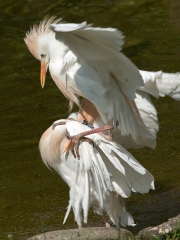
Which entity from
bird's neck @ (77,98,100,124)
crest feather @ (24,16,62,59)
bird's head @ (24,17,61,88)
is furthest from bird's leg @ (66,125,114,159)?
crest feather @ (24,16,62,59)

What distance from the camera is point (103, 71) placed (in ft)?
13.7

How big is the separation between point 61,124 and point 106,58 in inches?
37.3

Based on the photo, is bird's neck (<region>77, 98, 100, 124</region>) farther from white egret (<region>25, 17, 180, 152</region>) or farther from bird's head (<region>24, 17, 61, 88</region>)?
bird's head (<region>24, 17, 61, 88</region>)

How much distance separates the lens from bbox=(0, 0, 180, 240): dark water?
212 inches

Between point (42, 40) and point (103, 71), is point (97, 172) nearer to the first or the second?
point (103, 71)

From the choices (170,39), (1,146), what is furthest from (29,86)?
(170,39)

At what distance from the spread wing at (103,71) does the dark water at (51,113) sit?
42.8 inches

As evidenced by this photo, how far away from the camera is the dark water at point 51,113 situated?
5.38 m

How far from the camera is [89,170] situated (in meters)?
4.54

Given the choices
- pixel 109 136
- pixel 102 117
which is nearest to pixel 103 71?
pixel 102 117

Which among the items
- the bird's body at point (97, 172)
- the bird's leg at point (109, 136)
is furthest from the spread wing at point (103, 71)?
the bird's body at point (97, 172)

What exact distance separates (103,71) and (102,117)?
529 mm

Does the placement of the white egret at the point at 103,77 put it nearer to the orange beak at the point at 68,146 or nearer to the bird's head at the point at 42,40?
the bird's head at the point at 42,40

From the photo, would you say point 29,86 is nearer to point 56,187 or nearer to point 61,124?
point 56,187
